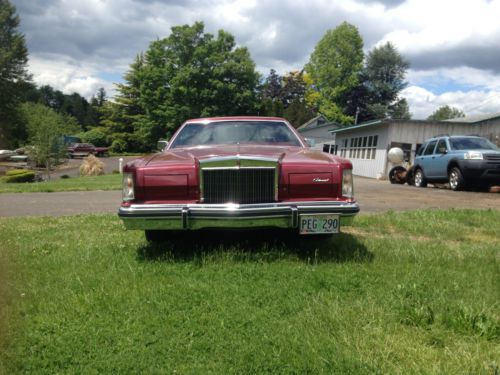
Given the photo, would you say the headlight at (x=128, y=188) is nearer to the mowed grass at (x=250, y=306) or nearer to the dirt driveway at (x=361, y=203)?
the mowed grass at (x=250, y=306)

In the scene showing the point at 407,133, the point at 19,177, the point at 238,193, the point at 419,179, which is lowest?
the point at 19,177

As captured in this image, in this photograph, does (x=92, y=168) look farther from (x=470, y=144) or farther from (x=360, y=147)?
(x=470, y=144)

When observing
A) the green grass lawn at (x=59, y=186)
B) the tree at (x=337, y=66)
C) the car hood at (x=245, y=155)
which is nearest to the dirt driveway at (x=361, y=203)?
the green grass lawn at (x=59, y=186)

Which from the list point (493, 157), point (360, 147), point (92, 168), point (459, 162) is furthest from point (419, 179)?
point (92, 168)

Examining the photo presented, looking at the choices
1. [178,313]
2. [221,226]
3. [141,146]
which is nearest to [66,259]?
[221,226]

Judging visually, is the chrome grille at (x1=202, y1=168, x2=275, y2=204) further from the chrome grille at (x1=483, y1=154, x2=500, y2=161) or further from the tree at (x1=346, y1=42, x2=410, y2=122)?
the tree at (x1=346, y1=42, x2=410, y2=122)

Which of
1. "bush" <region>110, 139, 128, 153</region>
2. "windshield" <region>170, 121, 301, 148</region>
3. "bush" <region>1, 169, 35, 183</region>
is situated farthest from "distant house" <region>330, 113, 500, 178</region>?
"bush" <region>110, 139, 128, 153</region>

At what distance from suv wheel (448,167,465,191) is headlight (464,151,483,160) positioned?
561mm

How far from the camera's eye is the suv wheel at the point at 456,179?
12.8m

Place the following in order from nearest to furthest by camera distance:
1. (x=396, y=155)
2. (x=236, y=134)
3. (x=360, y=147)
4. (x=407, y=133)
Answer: (x=236, y=134) → (x=396, y=155) → (x=407, y=133) → (x=360, y=147)

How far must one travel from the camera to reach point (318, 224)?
4.07 metres

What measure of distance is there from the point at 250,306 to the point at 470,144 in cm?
1243

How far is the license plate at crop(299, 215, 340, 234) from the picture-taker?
403cm

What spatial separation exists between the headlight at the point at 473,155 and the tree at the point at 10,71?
48.4 meters
